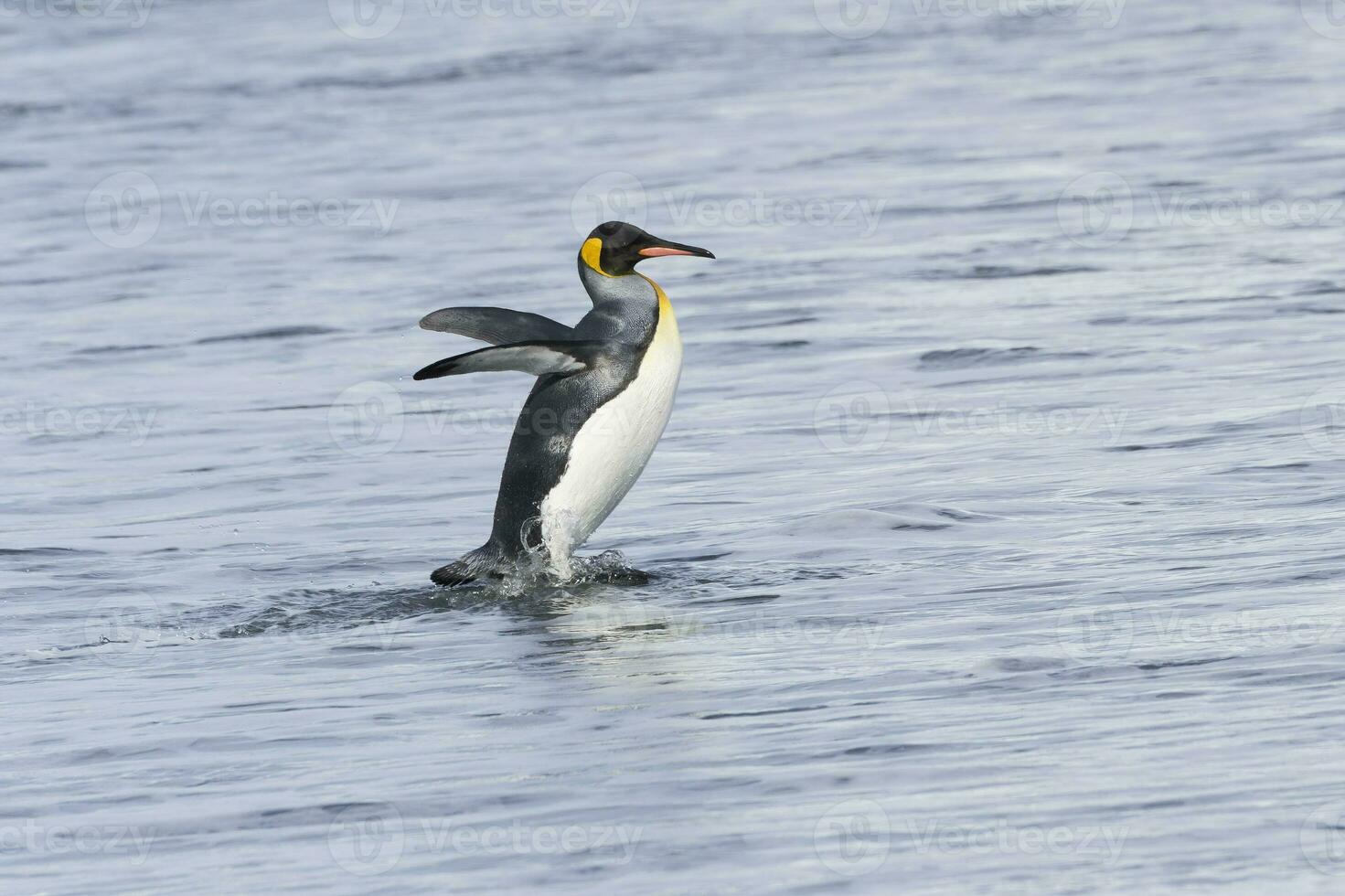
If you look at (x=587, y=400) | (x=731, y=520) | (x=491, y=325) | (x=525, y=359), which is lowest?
(x=731, y=520)

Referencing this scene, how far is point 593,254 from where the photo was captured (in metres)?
8.53

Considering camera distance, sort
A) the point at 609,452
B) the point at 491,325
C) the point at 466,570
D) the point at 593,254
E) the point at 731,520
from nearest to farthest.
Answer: the point at 466,570 → the point at 491,325 → the point at 609,452 → the point at 593,254 → the point at 731,520

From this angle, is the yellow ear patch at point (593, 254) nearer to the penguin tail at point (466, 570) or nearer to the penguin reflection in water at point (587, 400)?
the penguin reflection in water at point (587, 400)

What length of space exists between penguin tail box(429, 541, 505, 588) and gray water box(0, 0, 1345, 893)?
10 centimetres

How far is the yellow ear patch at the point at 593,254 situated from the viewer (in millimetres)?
8523

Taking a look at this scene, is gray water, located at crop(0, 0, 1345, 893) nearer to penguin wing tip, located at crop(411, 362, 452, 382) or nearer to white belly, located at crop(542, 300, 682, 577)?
white belly, located at crop(542, 300, 682, 577)

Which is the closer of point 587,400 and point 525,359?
point 525,359

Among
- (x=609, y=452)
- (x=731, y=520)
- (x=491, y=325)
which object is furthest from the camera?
(x=731, y=520)

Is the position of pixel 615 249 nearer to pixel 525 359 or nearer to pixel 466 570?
pixel 525 359

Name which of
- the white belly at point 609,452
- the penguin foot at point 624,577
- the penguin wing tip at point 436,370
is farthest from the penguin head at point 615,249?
the penguin foot at point 624,577

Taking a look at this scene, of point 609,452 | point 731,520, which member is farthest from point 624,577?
point 731,520

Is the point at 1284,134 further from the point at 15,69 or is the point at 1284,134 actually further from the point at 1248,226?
the point at 15,69

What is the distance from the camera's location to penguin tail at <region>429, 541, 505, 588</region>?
803 centimetres

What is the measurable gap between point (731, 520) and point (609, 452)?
750 mm
